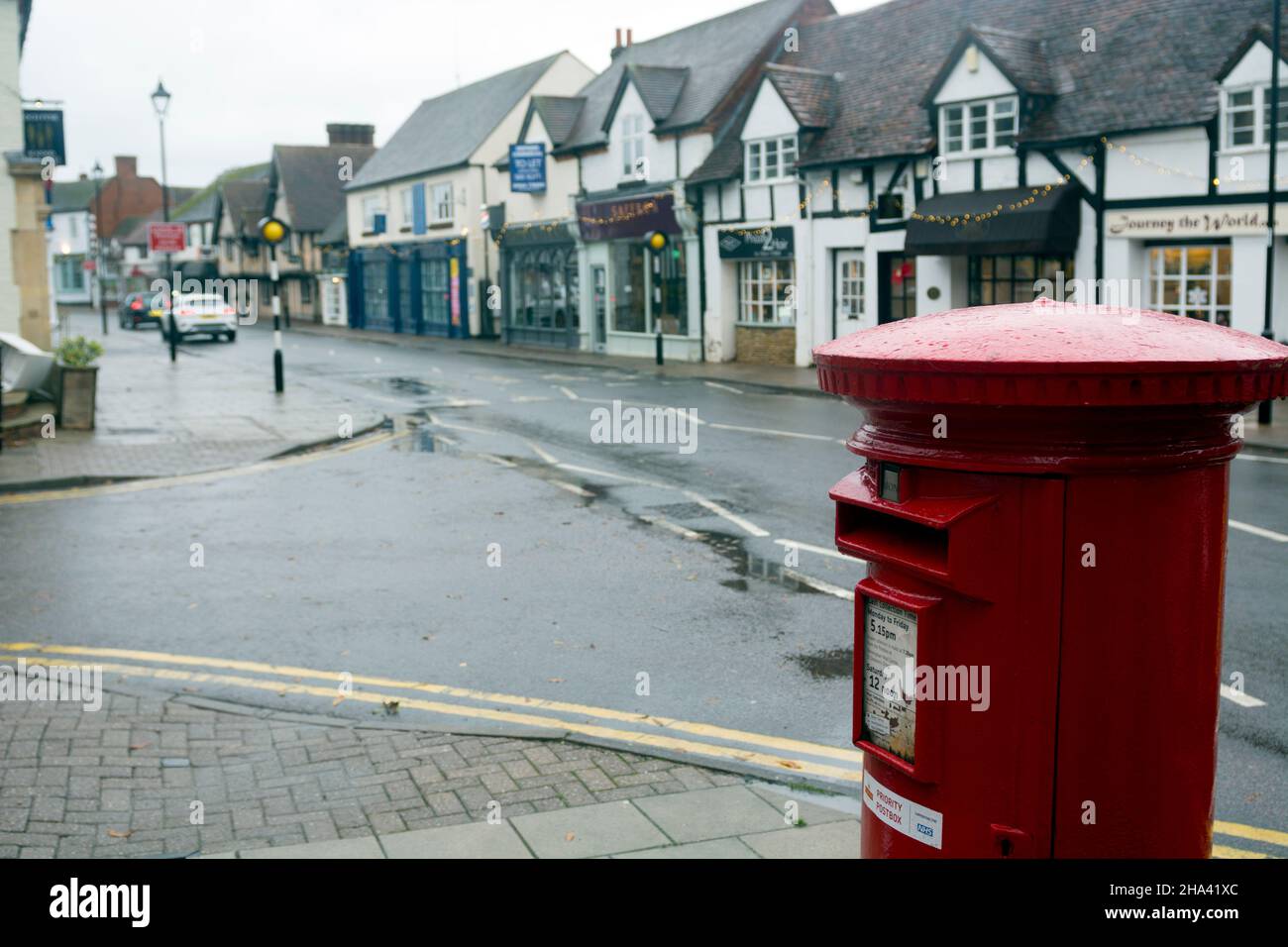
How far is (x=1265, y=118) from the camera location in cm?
1980

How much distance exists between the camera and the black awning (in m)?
22.5

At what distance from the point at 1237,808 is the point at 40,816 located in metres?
4.84

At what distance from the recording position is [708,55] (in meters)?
34.5

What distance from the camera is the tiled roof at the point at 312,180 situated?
214ft

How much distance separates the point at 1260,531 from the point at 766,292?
20.9 metres

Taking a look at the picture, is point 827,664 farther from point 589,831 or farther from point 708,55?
point 708,55

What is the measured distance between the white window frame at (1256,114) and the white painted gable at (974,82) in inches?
168

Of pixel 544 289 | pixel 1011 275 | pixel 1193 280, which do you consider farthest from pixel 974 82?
pixel 544 289

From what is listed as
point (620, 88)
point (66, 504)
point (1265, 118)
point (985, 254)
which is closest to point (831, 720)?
point (66, 504)

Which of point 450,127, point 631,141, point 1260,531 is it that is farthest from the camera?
point 450,127

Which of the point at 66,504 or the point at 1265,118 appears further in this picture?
the point at 1265,118

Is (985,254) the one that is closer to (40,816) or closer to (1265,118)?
(1265,118)

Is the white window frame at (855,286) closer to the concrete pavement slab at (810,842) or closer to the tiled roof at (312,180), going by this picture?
the concrete pavement slab at (810,842)

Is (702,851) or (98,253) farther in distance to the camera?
(98,253)
